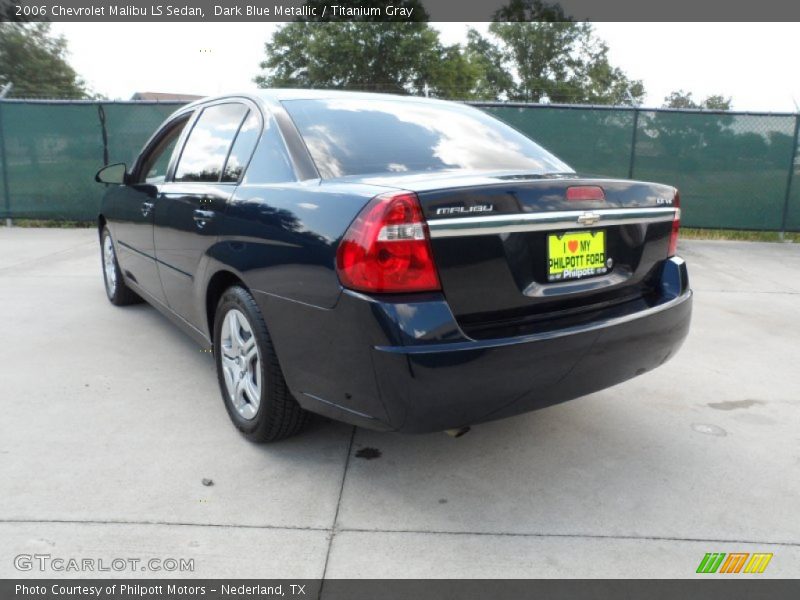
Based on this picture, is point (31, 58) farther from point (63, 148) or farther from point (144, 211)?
point (144, 211)

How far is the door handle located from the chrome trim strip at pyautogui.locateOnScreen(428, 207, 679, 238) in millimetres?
1346

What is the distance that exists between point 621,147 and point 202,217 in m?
8.02

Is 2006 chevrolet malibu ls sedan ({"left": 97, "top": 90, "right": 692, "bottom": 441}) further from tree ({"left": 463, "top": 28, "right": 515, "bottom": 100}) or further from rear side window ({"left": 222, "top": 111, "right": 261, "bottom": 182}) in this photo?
tree ({"left": 463, "top": 28, "right": 515, "bottom": 100})

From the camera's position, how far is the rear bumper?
204 centimetres

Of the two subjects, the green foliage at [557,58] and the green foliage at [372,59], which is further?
the green foliage at [557,58]

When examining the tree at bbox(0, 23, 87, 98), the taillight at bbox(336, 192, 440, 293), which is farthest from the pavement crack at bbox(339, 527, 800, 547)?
the tree at bbox(0, 23, 87, 98)

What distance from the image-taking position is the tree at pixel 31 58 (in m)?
37.8

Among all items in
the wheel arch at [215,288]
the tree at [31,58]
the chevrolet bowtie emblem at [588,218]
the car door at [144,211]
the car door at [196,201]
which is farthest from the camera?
the tree at [31,58]

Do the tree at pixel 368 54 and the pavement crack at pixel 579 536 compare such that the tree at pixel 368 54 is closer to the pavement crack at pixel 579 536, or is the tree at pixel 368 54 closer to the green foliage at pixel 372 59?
the green foliage at pixel 372 59

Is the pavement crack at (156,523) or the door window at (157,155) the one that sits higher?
the door window at (157,155)

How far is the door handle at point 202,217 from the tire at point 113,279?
2173 millimetres

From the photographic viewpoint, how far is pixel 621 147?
962 centimetres

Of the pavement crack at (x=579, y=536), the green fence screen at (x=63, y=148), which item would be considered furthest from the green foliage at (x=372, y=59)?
the pavement crack at (x=579, y=536)

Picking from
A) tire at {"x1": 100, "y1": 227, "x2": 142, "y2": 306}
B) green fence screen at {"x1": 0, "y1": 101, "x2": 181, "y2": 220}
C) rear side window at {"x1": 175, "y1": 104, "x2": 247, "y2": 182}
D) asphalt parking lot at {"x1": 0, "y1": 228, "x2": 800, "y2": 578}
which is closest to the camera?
asphalt parking lot at {"x1": 0, "y1": 228, "x2": 800, "y2": 578}
